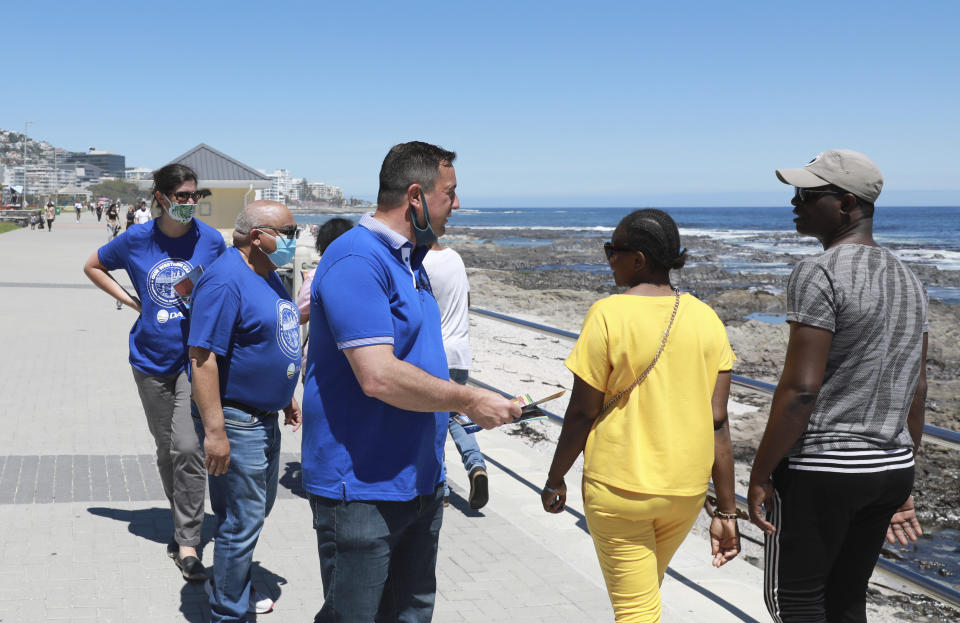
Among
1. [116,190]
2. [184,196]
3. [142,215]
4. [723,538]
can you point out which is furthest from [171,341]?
[116,190]

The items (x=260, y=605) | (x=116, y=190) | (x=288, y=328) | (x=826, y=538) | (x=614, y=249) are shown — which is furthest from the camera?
(x=116, y=190)

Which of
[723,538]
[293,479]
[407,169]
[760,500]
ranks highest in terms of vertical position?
[407,169]

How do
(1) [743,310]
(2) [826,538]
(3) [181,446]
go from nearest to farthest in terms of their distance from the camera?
(2) [826,538] → (3) [181,446] → (1) [743,310]

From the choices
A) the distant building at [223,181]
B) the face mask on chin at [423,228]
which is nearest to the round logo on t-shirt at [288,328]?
the face mask on chin at [423,228]

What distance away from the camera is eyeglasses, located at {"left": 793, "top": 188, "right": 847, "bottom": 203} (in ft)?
8.91

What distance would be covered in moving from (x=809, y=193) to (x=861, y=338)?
1.60ft

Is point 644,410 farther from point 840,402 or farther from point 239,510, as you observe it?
A: point 239,510

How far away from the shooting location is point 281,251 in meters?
3.72

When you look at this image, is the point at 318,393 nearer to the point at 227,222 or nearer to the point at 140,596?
the point at 140,596

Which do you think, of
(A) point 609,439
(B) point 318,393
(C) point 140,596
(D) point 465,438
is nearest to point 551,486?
(A) point 609,439

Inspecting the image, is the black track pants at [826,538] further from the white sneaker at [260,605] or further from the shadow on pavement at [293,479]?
the shadow on pavement at [293,479]

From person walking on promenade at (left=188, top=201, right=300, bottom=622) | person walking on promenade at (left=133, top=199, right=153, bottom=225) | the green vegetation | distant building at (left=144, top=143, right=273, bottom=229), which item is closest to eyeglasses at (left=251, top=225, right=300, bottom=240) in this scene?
person walking on promenade at (left=188, top=201, right=300, bottom=622)

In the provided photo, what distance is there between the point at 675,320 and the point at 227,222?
53.4ft

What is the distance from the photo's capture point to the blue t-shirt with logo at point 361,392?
8.01 feet
